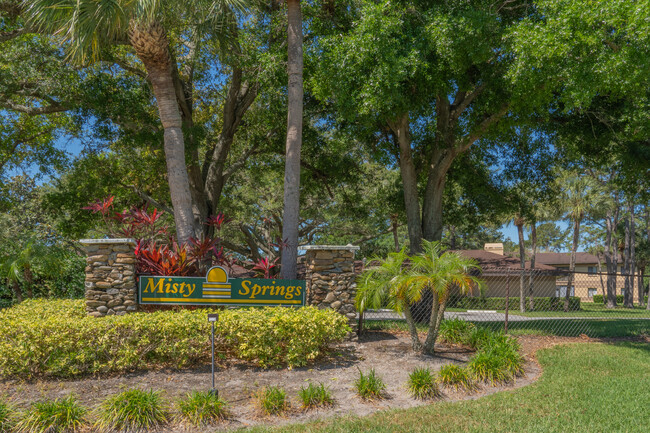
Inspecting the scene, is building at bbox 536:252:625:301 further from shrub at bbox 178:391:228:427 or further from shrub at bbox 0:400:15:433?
shrub at bbox 0:400:15:433

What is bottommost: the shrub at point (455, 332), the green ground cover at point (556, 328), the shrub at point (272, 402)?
the green ground cover at point (556, 328)

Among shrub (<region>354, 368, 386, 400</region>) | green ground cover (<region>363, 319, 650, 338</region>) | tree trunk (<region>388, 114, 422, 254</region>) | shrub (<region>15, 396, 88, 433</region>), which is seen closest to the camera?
shrub (<region>15, 396, 88, 433</region>)

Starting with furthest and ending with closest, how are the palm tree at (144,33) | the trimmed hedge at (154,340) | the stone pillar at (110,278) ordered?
the palm tree at (144,33) → the stone pillar at (110,278) → the trimmed hedge at (154,340)

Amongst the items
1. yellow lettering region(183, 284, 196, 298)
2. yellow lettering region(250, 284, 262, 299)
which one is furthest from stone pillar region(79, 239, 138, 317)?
yellow lettering region(250, 284, 262, 299)

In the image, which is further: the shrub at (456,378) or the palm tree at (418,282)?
the palm tree at (418,282)

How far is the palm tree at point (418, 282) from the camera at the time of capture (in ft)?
23.0

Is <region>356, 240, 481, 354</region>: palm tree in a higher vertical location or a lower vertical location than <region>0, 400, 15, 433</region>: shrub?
higher

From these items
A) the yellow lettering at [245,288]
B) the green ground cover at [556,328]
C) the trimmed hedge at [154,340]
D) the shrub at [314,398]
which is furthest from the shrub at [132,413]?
the green ground cover at [556,328]

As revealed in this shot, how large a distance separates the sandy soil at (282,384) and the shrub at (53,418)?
1.84 feet

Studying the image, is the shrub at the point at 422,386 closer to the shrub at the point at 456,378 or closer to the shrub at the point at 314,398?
the shrub at the point at 456,378

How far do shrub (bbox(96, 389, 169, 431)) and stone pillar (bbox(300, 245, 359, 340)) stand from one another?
12.1 ft

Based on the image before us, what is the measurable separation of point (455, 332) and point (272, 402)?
4.61 metres

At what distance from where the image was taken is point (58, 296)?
12.1 metres

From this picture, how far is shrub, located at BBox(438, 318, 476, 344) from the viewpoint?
846cm
